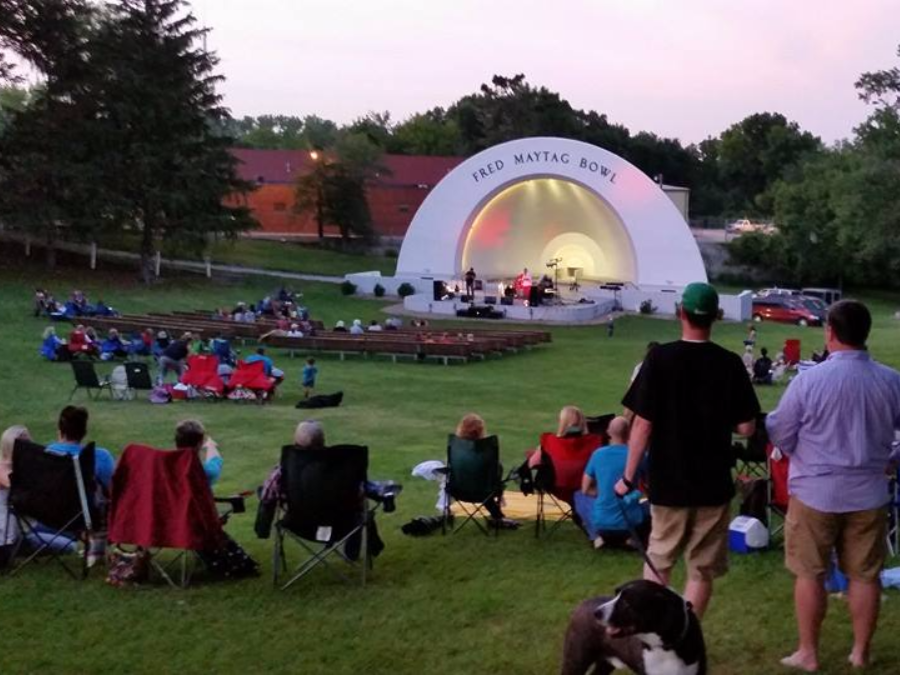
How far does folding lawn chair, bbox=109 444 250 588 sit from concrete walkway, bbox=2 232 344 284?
35.6m

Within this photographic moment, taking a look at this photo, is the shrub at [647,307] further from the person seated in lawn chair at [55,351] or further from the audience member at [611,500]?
the audience member at [611,500]

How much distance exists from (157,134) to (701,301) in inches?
1437

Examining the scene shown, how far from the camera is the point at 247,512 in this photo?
8.39m

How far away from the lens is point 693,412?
4133mm

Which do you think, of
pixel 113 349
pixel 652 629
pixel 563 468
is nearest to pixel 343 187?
pixel 113 349

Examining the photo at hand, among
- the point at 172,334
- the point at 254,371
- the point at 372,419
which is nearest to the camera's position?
the point at 372,419

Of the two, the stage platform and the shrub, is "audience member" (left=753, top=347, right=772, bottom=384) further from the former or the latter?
the shrub

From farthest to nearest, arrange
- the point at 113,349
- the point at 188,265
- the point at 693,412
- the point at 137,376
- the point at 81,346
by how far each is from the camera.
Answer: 1. the point at 188,265
2. the point at 113,349
3. the point at 81,346
4. the point at 137,376
5. the point at 693,412

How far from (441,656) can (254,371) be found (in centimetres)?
1170

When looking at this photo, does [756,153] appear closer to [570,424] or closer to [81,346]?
[81,346]

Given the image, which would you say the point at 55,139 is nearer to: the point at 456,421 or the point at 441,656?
Answer: the point at 456,421

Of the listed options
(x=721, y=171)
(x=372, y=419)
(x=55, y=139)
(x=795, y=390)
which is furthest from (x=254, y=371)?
(x=721, y=171)

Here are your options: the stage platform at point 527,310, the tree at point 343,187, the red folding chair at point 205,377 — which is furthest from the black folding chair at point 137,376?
the tree at point 343,187

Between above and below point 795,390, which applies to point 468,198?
above
